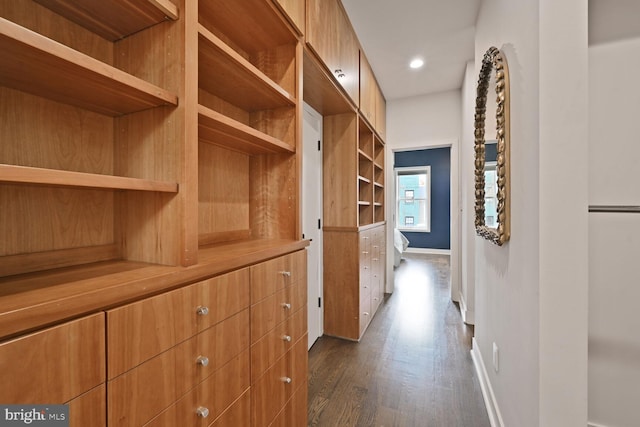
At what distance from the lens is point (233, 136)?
1.15 meters

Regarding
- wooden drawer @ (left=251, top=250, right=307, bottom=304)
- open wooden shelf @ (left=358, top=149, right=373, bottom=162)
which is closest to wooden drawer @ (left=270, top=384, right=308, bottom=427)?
wooden drawer @ (left=251, top=250, right=307, bottom=304)

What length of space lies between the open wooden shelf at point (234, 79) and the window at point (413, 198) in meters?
6.54

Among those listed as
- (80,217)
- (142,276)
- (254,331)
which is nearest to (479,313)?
(254,331)

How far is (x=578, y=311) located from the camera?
939 mm

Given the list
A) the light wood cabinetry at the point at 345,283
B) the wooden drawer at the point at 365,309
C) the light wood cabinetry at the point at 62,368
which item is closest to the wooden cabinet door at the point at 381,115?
the light wood cabinetry at the point at 345,283

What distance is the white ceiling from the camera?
2119 millimetres

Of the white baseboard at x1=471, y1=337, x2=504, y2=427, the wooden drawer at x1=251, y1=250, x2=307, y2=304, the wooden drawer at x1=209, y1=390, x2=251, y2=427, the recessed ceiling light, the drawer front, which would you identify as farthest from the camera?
the recessed ceiling light

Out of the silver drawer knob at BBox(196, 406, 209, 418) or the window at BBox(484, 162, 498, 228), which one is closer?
the silver drawer knob at BBox(196, 406, 209, 418)

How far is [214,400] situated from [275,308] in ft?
1.28

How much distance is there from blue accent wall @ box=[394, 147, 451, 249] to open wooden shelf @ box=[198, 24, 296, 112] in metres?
6.17

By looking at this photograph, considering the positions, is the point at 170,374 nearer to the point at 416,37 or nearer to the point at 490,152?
the point at 490,152

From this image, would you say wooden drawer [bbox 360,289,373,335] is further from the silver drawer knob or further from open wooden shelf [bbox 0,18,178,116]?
open wooden shelf [bbox 0,18,178,116]

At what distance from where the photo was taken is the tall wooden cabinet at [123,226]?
54 cm

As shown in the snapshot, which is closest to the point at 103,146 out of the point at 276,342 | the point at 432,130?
the point at 276,342
